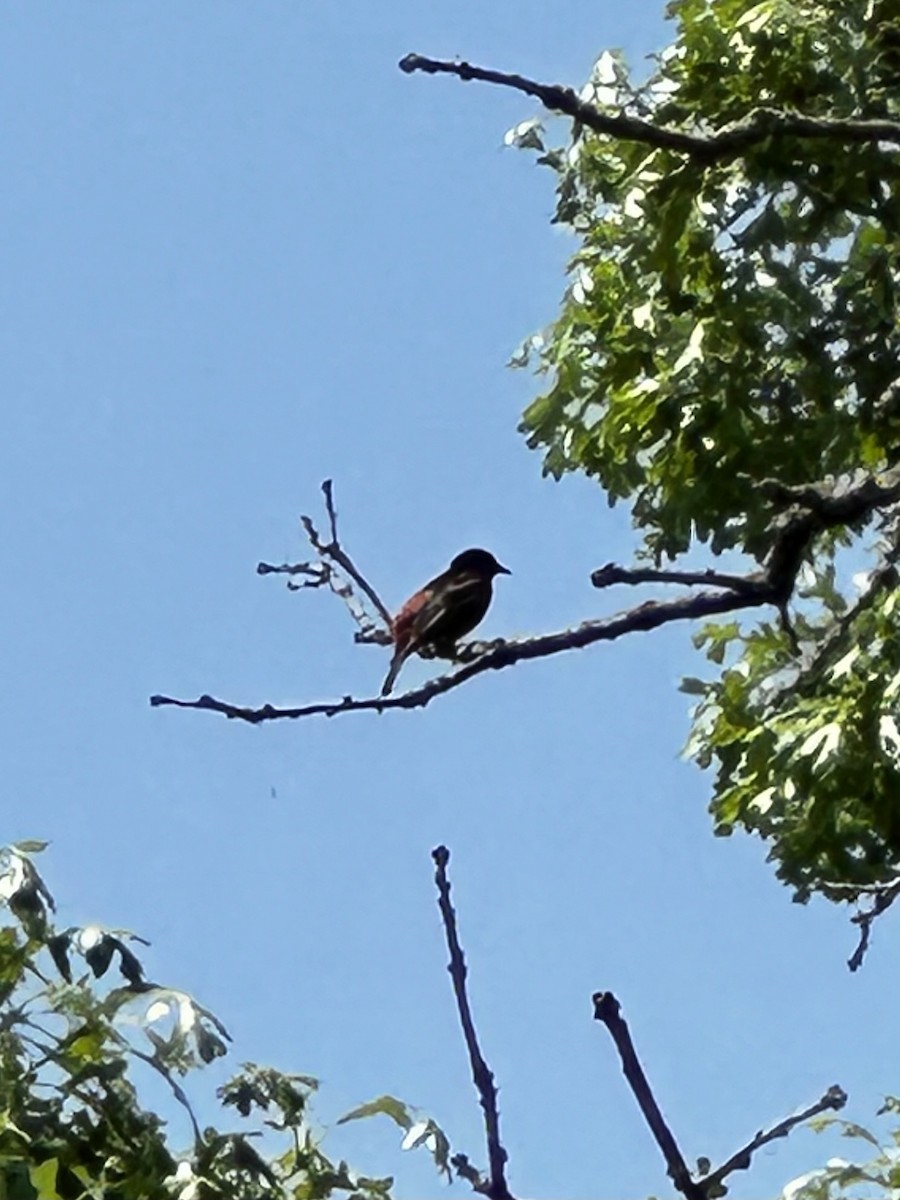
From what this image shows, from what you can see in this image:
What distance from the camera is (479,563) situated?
9.30 metres

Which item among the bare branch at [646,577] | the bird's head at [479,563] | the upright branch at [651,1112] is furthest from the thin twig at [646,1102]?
the bird's head at [479,563]

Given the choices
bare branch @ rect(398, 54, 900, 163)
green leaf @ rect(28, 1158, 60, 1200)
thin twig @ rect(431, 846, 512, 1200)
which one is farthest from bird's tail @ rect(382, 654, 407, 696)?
thin twig @ rect(431, 846, 512, 1200)

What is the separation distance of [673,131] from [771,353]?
389cm

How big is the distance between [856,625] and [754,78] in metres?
1.87

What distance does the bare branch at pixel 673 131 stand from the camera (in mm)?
4020

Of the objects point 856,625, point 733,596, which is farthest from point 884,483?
point 856,625

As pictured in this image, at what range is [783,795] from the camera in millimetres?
8039

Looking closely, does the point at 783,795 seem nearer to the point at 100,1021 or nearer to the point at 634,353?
the point at 634,353

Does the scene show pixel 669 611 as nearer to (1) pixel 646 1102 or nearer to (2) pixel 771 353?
(1) pixel 646 1102

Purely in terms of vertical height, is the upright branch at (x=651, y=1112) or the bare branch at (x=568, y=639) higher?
the bare branch at (x=568, y=639)

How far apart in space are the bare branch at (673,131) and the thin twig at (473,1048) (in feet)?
7.24

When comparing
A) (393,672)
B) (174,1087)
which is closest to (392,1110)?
(174,1087)

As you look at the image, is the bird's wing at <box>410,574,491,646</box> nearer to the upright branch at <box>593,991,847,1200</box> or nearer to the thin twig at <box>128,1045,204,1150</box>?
the thin twig at <box>128,1045,204,1150</box>

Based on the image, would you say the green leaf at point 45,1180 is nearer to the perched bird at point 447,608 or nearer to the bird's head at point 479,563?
the perched bird at point 447,608
